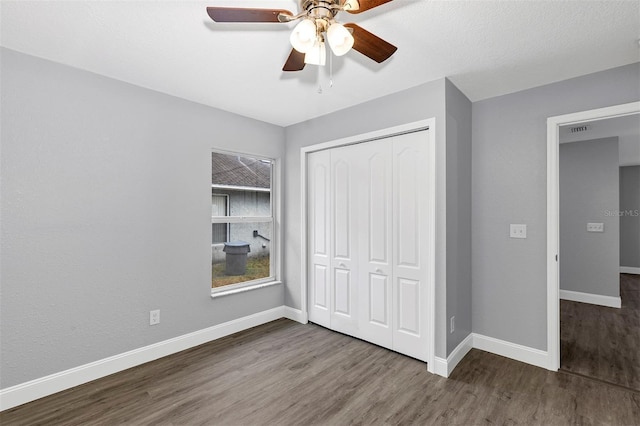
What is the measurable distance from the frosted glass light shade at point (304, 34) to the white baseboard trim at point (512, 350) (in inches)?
119

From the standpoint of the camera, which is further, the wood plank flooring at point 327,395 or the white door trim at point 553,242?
the white door trim at point 553,242

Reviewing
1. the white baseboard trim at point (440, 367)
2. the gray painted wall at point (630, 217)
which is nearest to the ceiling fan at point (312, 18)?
the white baseboard trim at point (440, 367)

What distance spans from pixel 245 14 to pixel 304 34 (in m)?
0.29

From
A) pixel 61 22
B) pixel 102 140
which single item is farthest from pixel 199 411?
pixel 61 22

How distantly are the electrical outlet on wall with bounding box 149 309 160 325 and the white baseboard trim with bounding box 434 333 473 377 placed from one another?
99.2 inches

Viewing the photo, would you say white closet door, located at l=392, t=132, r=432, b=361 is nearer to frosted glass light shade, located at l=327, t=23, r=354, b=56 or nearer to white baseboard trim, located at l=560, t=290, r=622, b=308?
frosted glass light shade, located at l=327, t=23, r=354, b=56

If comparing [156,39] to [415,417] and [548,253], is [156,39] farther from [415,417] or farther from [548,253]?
[548,253]

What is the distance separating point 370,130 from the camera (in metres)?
3.04

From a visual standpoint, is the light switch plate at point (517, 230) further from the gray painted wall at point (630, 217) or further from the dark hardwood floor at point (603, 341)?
the gray painted wall at point (630, 217)

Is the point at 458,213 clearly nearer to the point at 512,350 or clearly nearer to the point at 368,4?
the point at 512,350

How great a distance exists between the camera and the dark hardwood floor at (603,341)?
2.50 metres

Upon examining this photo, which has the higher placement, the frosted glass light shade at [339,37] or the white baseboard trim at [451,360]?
the frosted glass light shade at [339,37]

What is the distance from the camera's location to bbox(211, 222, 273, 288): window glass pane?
3.41 meters

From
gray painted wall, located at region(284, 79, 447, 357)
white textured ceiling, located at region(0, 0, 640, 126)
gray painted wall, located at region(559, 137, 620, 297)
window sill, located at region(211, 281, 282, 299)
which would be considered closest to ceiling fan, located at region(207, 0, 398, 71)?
white textured ceiling, located at region(0, 0, 640, 126)
